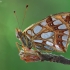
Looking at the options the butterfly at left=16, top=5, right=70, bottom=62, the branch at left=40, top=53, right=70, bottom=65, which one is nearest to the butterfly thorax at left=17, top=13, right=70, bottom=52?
the butterfly at left=16, top=5, right=70, bottom=62

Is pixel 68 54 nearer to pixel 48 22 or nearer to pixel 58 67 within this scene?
pixel 58 67

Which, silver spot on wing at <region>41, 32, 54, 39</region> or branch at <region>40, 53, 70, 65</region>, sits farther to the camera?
silver spot on wing at <region>41, 32, 54, 39</region>

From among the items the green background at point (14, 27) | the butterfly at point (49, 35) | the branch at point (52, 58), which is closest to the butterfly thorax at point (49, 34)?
the butterfly at point (49, 35)

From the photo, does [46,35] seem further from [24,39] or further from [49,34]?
[24,39]

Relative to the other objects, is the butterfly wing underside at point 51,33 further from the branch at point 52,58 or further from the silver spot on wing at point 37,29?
the branch at point 52,58

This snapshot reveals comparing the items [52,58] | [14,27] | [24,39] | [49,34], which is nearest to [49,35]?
[49,34]

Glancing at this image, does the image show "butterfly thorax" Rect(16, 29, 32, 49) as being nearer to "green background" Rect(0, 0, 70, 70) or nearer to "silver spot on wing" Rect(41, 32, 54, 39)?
"silver spot on wing" Rect(41, 32, 54, 39)
